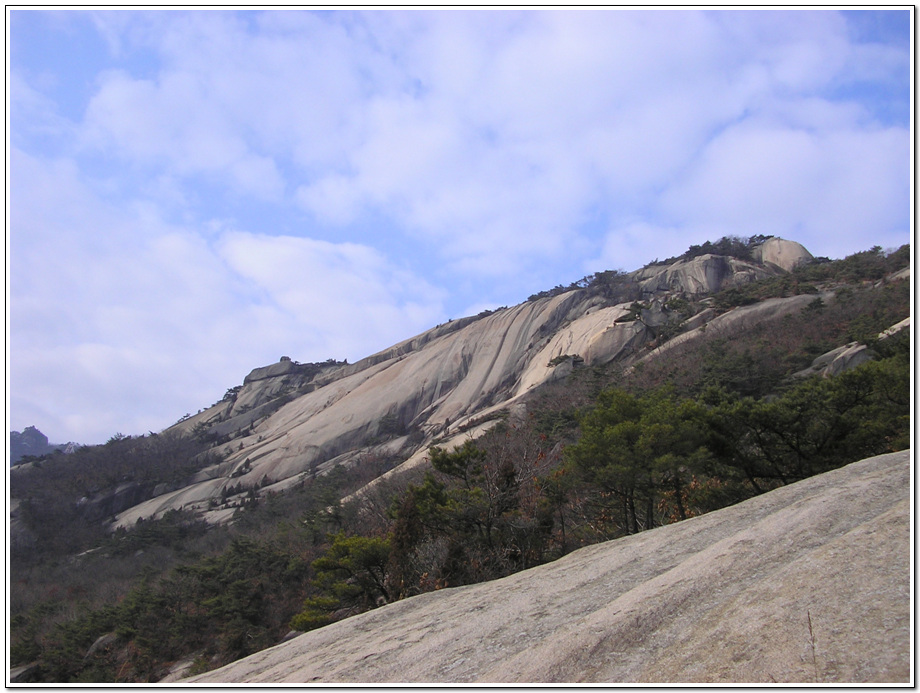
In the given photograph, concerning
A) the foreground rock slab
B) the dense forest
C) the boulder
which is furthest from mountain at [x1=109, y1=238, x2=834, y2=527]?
the foreground rock slab

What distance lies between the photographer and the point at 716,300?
140ft

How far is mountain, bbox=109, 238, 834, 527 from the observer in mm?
40906

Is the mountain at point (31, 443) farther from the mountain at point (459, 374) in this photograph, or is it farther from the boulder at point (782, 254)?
the boulder at point (782, 254)

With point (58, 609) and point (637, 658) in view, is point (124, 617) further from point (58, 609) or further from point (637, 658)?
point (637, 658)

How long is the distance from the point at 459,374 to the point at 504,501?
3422cm

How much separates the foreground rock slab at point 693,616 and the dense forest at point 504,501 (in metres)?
5.86

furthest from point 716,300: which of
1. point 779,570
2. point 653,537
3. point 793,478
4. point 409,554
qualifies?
point 779,570

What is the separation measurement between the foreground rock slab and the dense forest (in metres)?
5.86

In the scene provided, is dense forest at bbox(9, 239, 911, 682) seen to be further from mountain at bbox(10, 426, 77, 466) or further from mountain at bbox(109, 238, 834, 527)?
mountain at bbox(10, 426, 77, 466)

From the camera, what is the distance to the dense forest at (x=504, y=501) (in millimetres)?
13812

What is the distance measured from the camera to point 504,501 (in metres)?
15.0

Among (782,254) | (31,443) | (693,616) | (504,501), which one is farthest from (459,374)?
(31,443)

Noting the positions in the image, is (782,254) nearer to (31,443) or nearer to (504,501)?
(504,501)

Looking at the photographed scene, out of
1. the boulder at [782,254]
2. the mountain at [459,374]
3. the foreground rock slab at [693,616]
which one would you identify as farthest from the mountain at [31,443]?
the foreground rock slab at [693,616]
